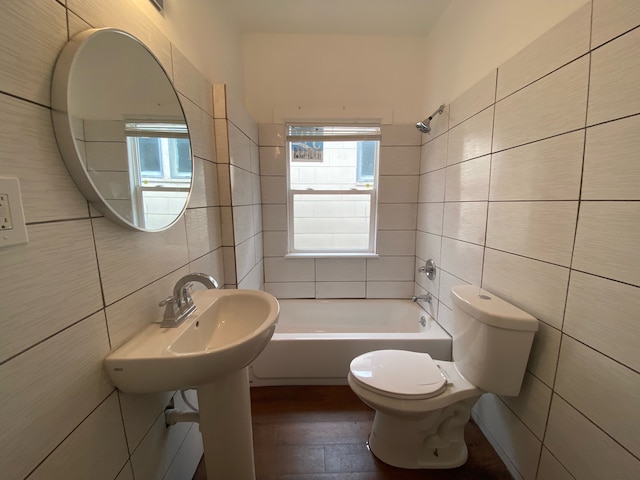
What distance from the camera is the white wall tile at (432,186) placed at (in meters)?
1.76

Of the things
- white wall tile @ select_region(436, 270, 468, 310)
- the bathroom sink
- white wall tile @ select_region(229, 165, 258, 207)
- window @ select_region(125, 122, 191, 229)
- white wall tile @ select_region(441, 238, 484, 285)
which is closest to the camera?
the bathroom sink

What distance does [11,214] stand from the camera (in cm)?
47

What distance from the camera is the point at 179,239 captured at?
106cm

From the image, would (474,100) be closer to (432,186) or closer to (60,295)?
(432,186)

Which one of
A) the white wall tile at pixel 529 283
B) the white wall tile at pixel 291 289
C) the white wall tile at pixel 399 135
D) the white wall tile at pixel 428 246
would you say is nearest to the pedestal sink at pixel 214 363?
the white wall tile at pixel 529 283

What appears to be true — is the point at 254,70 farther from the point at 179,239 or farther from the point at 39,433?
the point at 39,433

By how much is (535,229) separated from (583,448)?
2.53 feet

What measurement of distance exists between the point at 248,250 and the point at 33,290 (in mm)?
1282

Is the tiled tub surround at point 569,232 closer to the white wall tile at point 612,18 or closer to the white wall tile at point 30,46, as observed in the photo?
the white wall tile at point 612,18

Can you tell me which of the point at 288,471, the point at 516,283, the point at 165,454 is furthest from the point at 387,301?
the point at 165,454

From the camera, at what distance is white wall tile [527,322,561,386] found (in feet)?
3.14

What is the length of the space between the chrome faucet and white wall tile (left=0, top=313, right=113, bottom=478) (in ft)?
0.60

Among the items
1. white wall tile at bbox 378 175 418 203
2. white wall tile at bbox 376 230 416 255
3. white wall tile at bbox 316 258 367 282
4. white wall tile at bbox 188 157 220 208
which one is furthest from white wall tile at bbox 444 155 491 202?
white wall tile at bbox 188 157 220 208

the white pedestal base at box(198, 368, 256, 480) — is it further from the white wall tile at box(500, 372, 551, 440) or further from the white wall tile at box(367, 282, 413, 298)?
the white wall tile at box(367, 282, 413, 298)
